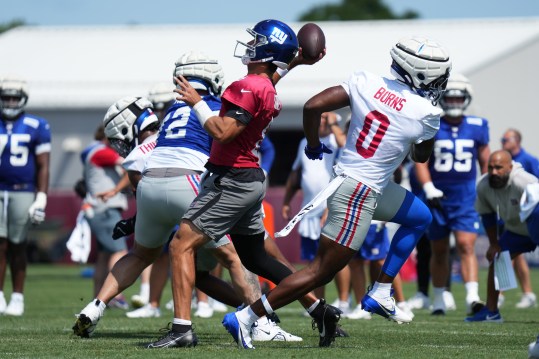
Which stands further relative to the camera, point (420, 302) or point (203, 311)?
point (420, 302)

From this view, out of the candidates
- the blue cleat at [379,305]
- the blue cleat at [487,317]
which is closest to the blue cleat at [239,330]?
the blue cleat at [379,305]

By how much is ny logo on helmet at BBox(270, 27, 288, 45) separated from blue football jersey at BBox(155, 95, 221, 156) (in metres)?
0.81

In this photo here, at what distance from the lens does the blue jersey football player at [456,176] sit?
11703 mm

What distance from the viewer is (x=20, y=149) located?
11.5 metres

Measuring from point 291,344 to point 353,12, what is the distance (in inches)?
3283

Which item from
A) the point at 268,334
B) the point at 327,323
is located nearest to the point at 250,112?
the point at 327,323

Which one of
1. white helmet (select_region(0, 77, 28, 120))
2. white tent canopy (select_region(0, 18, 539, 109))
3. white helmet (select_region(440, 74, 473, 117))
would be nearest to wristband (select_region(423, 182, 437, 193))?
white helmet (select_region(440, 74, 473, 117))

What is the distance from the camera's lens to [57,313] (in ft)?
38.2

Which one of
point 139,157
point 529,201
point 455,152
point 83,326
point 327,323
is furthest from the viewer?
point 455,152

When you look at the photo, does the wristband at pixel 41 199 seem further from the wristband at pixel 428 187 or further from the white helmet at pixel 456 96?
the white helmet at pixel 456 96

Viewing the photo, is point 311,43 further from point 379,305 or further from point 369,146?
point 379,305

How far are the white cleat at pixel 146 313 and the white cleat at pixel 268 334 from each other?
3.26m

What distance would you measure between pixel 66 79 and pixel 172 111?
19.2m

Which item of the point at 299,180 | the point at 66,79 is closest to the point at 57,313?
the point at 299,180
